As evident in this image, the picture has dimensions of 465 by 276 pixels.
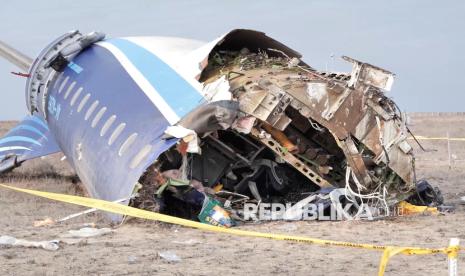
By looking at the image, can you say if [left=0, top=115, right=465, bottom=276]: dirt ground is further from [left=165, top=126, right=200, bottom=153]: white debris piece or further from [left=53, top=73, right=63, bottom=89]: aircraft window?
[left=53, top=73, right=63, bottom=89]: aircraft window

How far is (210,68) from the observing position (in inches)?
618

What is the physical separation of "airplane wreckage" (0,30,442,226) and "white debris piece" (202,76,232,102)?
0.09 feet

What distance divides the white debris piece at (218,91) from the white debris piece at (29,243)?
12.7 feet

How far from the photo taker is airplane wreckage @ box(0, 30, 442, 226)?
1333 centimetres

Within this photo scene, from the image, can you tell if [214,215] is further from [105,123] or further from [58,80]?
[58,80]

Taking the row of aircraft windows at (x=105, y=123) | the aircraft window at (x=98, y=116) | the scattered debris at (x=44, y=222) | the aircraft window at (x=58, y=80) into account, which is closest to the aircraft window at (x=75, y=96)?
the row of aircraft windows at (x=105, y=123)

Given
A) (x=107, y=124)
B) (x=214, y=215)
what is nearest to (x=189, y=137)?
(x=214, y=215)

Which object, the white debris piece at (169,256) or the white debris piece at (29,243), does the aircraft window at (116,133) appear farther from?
the white debris piece at (169,256)

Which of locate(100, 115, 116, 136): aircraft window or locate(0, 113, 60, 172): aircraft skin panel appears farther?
locate(0, 113, 60, 172): aircraft skin panel

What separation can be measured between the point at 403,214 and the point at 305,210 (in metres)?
1.90

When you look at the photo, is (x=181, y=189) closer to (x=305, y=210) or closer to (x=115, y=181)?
(x=115, y=181)

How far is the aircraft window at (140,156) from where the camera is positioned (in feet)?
43.1

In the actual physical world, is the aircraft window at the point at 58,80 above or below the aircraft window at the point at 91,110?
above

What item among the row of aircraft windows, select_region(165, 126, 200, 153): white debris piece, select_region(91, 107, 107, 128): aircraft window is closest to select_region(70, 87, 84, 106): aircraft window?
the row of aircraft windows
